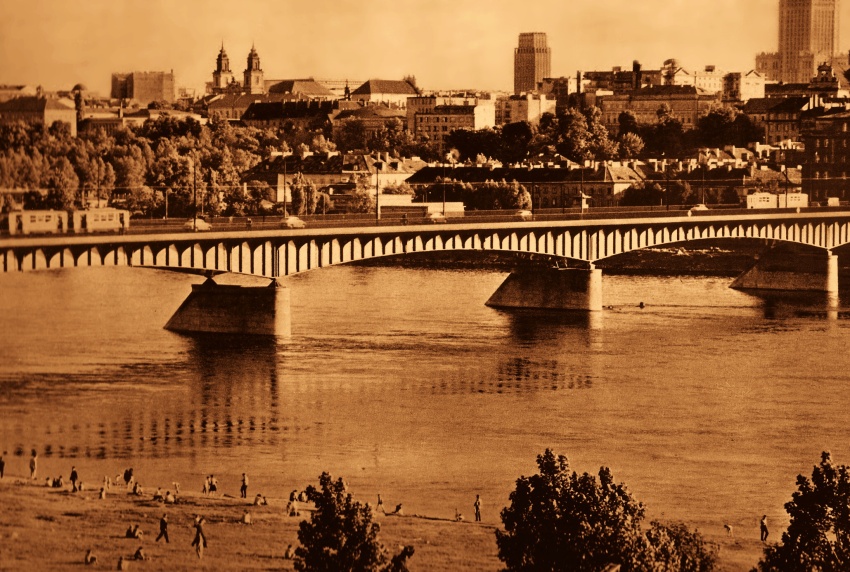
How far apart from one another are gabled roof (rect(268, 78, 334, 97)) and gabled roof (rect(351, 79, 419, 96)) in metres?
1.35

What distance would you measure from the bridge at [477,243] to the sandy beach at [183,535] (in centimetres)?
340

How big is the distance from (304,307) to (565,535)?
16.7 meters

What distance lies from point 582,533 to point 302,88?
7141 centimetres

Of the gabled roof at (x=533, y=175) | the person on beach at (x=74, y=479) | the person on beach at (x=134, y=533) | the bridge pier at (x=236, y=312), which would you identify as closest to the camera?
the person on beach at (x=134, y=533)

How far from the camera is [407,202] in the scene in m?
46.0

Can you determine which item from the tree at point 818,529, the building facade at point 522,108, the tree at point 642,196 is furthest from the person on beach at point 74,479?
the building facade at point 522,108

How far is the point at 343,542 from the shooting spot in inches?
453

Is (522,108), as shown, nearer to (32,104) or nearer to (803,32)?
(803,32)

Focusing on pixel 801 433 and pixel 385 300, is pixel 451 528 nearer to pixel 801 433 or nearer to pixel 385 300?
pixel 801 433

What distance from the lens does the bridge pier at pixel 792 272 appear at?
34.3 metres

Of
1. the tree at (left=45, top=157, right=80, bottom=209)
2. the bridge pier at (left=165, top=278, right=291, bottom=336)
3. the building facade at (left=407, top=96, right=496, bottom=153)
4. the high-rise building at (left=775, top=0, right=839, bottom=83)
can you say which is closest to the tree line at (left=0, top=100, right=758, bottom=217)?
the tree at (left=45, top=157, right=80, bottom=209)

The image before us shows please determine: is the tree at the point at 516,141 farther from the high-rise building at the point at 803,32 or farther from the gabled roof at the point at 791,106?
the high-rise building at the point at 803,32

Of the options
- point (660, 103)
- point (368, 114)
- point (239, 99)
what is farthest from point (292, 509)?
point (660, 103)

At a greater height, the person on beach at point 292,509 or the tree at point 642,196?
the tree at point 642,196
